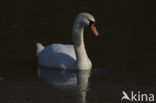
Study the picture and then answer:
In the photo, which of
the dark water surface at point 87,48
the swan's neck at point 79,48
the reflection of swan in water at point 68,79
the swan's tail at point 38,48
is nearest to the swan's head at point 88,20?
the swan's neck at point 79,48

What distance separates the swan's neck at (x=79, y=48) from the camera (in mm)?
17156

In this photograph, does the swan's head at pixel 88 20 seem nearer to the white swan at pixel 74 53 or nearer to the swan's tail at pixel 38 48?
the white swan at pixel 74 53

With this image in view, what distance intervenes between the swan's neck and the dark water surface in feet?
0.87

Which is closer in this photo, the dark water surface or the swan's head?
the dark water surface

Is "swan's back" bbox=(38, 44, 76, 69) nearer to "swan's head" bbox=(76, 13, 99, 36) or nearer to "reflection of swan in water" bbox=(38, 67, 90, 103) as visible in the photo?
"reflection of swan in water" bbox=(38, 67, 90, 103)

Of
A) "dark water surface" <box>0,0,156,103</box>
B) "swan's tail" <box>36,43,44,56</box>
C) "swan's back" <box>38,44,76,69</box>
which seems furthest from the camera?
"swan's tail" <box>36,43,44,56</box>

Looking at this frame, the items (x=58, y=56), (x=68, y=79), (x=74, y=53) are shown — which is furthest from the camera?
(x=74, y=53)

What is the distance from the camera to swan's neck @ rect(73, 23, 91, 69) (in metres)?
17.2

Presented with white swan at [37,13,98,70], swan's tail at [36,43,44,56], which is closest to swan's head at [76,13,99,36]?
white swan at [37,13,98,70]

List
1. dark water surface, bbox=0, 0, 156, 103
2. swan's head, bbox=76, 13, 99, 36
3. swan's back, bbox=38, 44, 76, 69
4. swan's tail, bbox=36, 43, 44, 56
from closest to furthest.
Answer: dark water surface, bbox=0, 0, 156, 103
swan's head, bbox=76, 13, 99, 36
swan's back, bbox=38, 44, 76, 69
swan's tail, bbox=36, 43, 44, 56

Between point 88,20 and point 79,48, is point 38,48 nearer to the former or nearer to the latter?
point 79,48

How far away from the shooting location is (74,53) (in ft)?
58.3

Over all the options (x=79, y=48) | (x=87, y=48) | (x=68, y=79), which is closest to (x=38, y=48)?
(x=87, y=48)

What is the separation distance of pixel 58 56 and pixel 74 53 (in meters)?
0.42
